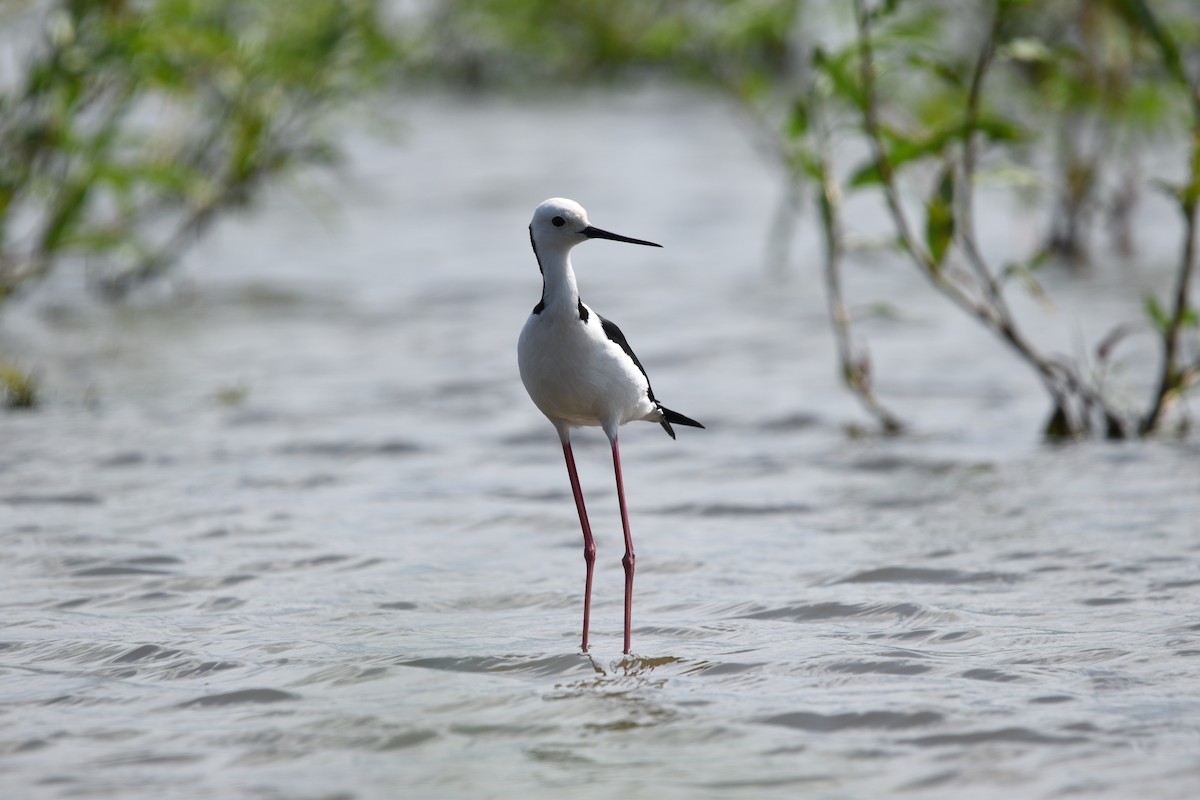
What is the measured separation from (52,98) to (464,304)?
3.25m

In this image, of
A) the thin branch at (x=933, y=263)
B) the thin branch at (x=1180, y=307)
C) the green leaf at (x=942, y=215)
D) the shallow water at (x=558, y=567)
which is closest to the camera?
the shallow water at (x=558, y=567)

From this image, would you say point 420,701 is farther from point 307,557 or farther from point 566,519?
point 566,519

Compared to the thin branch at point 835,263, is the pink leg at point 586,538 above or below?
below

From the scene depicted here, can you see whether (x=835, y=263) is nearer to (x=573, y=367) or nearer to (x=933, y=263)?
(x=933, y=263)

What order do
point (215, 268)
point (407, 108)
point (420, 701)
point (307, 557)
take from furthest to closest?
1. point (407, 108)
2. point (215, 268)
3. point (307, 557)
4. point (420, 701)

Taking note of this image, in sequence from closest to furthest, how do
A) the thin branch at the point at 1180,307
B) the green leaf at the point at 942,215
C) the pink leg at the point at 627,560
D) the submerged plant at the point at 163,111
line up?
the pink leg at the point at 627,560 → the thin branch at the point at 1180,307 → the green leaf at the point at 942,215 → the submerged plant at the point at 163,111

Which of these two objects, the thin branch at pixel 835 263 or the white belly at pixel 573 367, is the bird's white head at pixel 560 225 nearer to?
the white belly at pixel 573 367

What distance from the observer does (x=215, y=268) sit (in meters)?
12.3

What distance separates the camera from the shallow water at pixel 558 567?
3.86m

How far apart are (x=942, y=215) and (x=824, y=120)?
112 centimetres

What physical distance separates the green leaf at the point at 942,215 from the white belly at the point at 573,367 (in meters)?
2.30

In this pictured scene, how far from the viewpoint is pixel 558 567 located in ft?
18.4

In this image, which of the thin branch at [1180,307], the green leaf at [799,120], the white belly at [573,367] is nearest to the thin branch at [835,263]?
the green leaf at [799,120]

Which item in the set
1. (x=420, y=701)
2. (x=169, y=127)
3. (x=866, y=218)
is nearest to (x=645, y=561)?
(x=420, y=701)
